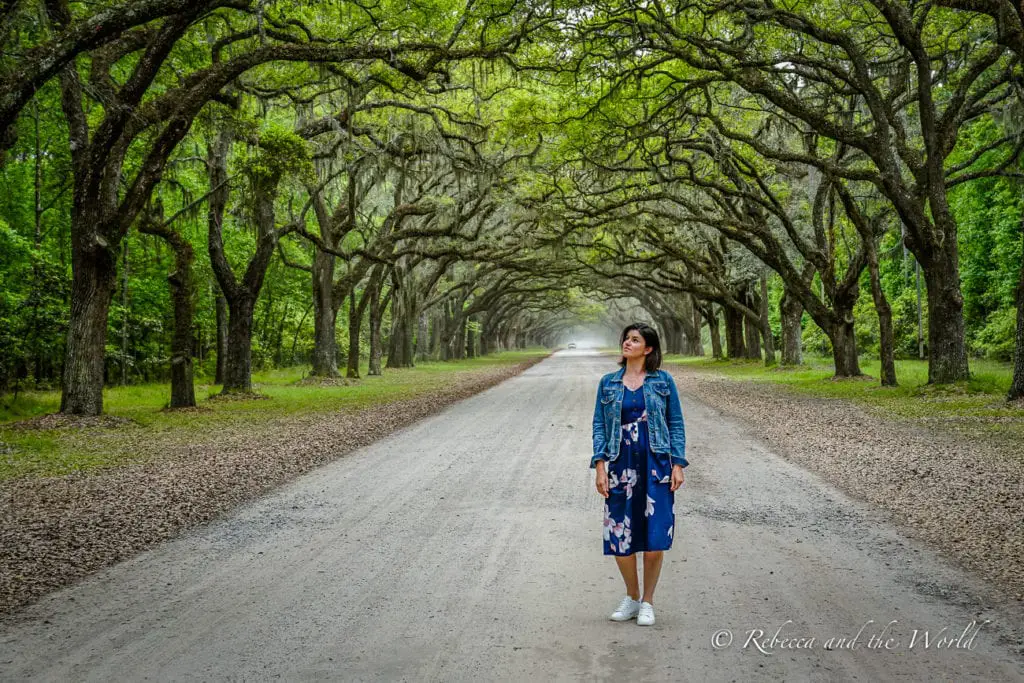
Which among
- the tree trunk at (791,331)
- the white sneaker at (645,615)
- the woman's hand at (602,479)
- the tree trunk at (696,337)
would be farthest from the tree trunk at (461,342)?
the white sneaker at (645,615)

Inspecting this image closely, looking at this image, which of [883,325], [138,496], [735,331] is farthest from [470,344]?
[138,496]

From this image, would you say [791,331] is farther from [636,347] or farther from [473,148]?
[636,347]

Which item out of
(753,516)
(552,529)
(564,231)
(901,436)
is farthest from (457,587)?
(564,231)

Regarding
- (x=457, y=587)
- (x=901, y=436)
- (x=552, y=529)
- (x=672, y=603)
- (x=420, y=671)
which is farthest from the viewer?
(x=901, y=436)

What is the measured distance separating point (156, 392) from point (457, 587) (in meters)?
20.0

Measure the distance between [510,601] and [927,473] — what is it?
555cm

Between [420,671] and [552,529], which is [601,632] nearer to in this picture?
[420,671]

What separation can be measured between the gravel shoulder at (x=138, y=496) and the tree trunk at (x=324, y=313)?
13505 mm

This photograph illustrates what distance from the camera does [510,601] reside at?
453 centimetres

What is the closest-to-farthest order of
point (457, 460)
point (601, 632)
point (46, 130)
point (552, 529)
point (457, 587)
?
1. point (601, 632)
2. point (457, 587)
3. point (552, 529)
4. point (457, 460)
5. point (46, 130)

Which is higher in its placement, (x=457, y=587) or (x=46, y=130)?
(x=46, y=130)

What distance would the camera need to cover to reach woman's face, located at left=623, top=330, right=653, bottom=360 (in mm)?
4473

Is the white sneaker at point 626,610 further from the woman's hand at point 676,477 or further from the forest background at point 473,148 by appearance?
the forest background at point 473,148

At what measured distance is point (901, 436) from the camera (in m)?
10.8
